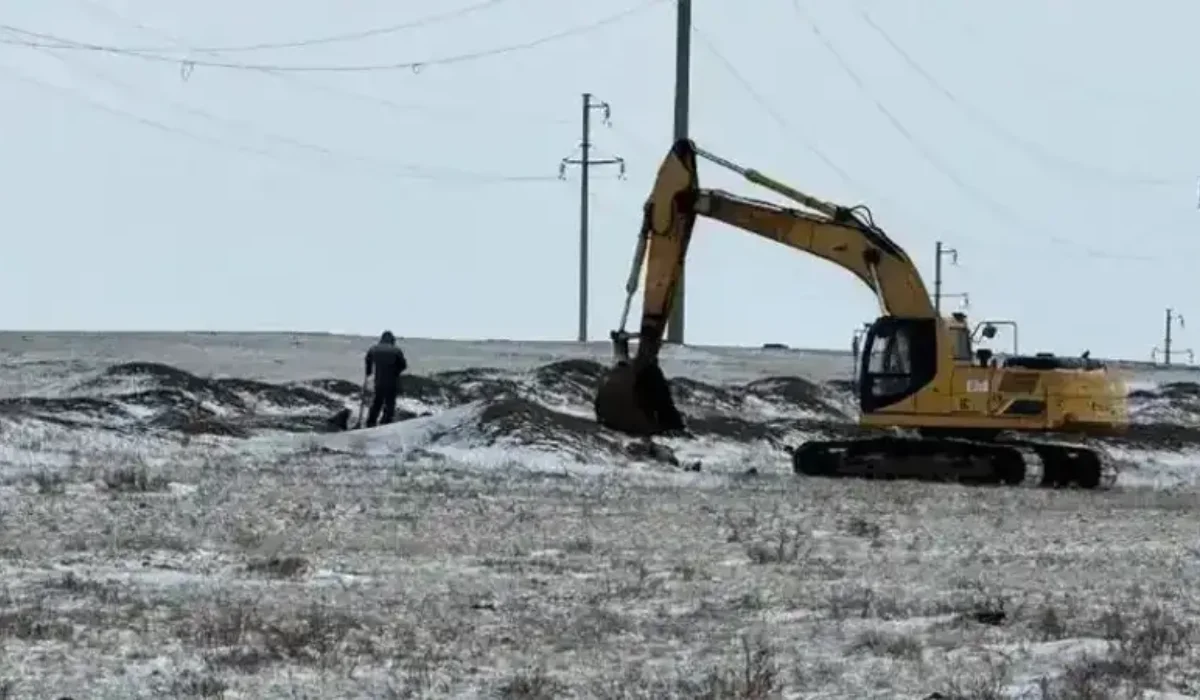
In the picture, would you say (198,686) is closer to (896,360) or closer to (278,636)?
(278,636)

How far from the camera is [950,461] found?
83.3 feet

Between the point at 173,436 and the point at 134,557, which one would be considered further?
the point at 173,436

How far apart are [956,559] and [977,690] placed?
619 centimetres

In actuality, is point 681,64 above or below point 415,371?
above

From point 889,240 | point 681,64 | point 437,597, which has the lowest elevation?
point 437,597

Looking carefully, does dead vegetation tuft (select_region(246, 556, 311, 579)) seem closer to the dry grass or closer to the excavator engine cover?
the dry grass

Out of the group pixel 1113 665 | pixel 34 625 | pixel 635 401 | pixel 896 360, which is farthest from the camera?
pixel 896 360

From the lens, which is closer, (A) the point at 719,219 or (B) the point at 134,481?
(B) the point at 134,481

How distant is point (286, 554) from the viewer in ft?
48.1

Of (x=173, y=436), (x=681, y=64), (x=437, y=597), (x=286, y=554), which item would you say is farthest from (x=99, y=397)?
(x=437, y=597)

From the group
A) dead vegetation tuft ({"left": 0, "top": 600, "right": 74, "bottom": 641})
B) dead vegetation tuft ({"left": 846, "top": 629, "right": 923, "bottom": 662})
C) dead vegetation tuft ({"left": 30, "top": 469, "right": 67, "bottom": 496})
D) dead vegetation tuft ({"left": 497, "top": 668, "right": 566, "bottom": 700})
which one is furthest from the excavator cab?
dead vegetation tuft ({"left": 497, "top": 668, "right": 566, "bottom": 700})

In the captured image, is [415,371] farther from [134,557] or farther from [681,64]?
[134,557]

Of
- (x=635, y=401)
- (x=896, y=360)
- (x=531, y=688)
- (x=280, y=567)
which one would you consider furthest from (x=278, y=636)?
(x=896, y=360)

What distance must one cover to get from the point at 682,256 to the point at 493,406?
179 inches
